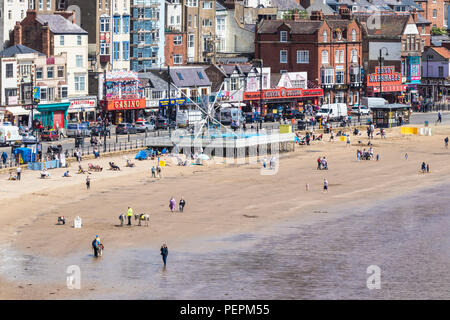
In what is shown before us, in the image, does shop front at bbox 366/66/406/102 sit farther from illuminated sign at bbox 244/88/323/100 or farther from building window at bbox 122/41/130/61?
building window at bbox 122/41/130/61

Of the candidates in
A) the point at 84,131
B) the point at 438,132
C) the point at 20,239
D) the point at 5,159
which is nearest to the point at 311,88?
the point at 438,132

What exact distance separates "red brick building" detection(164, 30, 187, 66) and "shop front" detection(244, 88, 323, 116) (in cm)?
1188

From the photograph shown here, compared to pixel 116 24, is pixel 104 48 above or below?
below

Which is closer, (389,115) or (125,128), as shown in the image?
(125,128)

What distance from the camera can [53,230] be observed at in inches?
2660

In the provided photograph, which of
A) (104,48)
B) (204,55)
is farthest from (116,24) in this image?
(204,55)

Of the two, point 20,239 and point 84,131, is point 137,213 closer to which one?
point 20,239

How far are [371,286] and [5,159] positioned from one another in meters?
40.1

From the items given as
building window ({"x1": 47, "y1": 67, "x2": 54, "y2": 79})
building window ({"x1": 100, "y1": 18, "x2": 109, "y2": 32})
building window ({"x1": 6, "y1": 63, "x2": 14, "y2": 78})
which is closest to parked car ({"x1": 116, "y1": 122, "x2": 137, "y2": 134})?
building window ({"x1": 47, "y1": 67, "x2": 54, "y2": 79})

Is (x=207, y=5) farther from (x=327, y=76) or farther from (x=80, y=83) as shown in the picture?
(x=80, y=83)

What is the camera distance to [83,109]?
383 feet

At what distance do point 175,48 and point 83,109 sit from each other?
2753cm

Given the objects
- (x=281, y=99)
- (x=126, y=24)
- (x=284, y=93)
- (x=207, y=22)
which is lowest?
(x=281, y=99)

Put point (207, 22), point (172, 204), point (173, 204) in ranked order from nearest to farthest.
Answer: point (172, 204)
point (173, 204)
point (207, 22)
